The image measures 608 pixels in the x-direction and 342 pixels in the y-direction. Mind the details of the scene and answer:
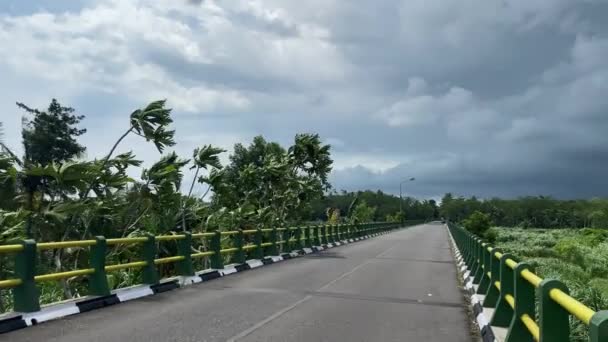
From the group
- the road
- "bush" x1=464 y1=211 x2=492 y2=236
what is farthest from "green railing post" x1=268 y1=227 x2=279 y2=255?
"bush" x1=464 y1=211 x2=492 y2=236

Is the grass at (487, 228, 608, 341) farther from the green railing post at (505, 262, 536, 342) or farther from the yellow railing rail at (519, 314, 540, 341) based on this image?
the yellow railing rail at (519, 314, 540, 341)

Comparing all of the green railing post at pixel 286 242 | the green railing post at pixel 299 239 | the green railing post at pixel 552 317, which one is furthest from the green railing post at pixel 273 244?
the green railing post at pixel 552 317

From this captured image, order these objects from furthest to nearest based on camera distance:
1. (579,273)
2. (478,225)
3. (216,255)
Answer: (478,225)
(579,273)
(216,255)

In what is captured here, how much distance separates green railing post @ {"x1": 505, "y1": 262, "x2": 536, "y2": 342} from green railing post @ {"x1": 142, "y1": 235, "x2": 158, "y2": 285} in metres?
8.05

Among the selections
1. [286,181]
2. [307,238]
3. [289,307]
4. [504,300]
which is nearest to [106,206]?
[289,307]

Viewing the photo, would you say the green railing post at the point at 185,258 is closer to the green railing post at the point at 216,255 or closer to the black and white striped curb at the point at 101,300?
the black and white striped curb at the point at 101,300

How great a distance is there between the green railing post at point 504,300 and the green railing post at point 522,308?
5.01 feet

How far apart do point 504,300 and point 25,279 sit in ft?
23.0

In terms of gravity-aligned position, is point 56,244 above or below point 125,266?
above

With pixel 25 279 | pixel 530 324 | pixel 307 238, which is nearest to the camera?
pixel 530 324

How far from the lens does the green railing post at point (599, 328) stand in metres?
3.35

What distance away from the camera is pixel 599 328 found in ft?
11.0

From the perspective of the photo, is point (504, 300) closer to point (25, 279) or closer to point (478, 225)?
point (25, 279)

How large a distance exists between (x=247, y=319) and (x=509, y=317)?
399 cm
